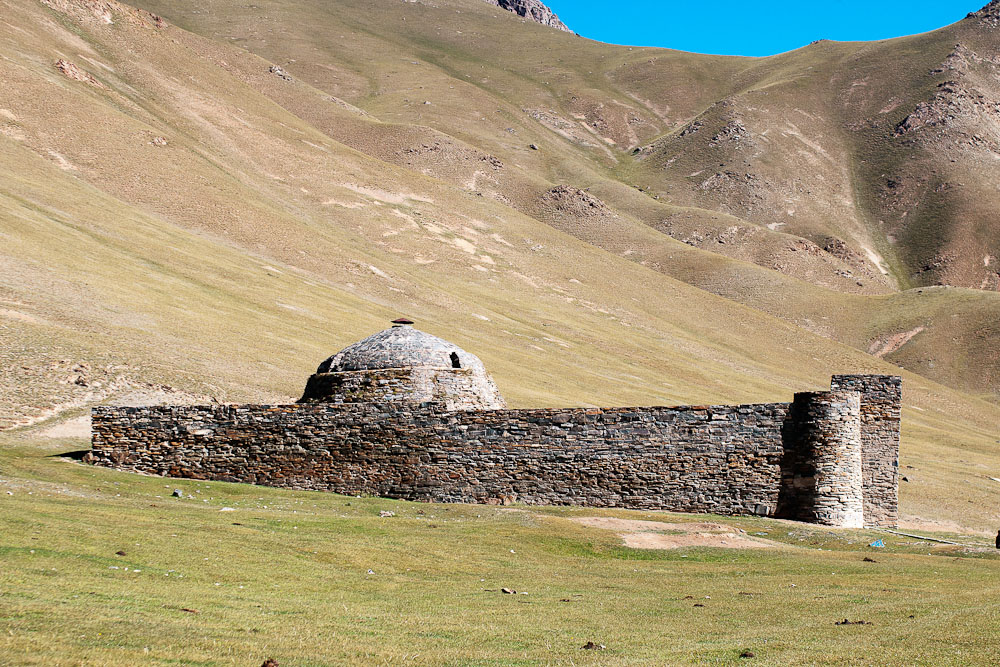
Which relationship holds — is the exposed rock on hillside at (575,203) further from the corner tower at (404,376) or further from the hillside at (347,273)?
the corner tower at (404,376)

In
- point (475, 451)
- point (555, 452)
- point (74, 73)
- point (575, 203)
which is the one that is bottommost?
point (475, 451)

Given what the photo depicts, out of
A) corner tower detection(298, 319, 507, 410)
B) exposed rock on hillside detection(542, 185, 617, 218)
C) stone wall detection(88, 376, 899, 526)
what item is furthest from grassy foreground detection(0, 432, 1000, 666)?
exposed rock on hillside detection(542, 185, 617, 218)

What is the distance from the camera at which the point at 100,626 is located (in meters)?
9.73

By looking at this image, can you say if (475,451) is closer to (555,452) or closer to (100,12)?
(555,452)

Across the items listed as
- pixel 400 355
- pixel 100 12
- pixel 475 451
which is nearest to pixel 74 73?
pixel 100 12

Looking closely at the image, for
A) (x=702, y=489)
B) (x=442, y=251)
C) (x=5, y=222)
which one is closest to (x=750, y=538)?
(x=702, y=489)

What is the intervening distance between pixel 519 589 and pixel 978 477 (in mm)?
43180

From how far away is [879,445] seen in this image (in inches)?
1068

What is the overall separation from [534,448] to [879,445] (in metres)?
9.82

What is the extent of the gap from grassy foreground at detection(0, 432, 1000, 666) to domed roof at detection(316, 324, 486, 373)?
5312mm

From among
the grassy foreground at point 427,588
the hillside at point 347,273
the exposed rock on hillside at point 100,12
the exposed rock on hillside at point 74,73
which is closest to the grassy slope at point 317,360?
the grassy foreground at point 427,588

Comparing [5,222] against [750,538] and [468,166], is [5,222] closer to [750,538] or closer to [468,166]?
[750,538]

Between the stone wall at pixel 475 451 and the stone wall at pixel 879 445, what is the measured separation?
12.0ft

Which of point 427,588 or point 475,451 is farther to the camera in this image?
point 475,451
